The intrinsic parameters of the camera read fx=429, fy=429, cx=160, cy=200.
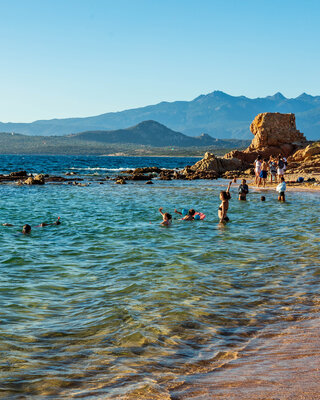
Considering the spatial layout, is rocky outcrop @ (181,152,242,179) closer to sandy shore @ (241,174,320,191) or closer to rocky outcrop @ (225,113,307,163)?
rocky outcrop @ (225,113,307,163)

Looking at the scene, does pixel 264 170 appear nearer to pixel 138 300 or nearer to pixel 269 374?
pixel 138 300

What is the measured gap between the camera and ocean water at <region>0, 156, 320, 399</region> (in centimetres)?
500

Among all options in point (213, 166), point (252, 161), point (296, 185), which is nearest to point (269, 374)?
point (296, 185)

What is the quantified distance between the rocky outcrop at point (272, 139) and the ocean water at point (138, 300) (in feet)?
142

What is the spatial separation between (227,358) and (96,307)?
2.83 metres

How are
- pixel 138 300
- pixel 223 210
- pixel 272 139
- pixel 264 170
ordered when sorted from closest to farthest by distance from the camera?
pixel 138 300 → pixel 223 210 → pixel 264 170 → pixel 272 139

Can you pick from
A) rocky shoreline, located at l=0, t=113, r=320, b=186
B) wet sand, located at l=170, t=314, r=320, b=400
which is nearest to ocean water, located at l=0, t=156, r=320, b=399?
wet sand, located at l=170, t=314, r=320, b=400

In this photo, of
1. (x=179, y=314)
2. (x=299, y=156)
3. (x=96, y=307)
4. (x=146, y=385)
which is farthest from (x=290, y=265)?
(x=299, y=156)

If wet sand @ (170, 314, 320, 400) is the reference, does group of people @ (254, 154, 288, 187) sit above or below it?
above

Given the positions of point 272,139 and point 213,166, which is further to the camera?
point 272,139

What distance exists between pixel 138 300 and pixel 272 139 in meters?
54.8

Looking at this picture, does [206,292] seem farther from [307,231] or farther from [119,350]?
[307,231]

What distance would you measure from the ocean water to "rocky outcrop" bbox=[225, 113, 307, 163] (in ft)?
142

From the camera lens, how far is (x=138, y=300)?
7758 mm
